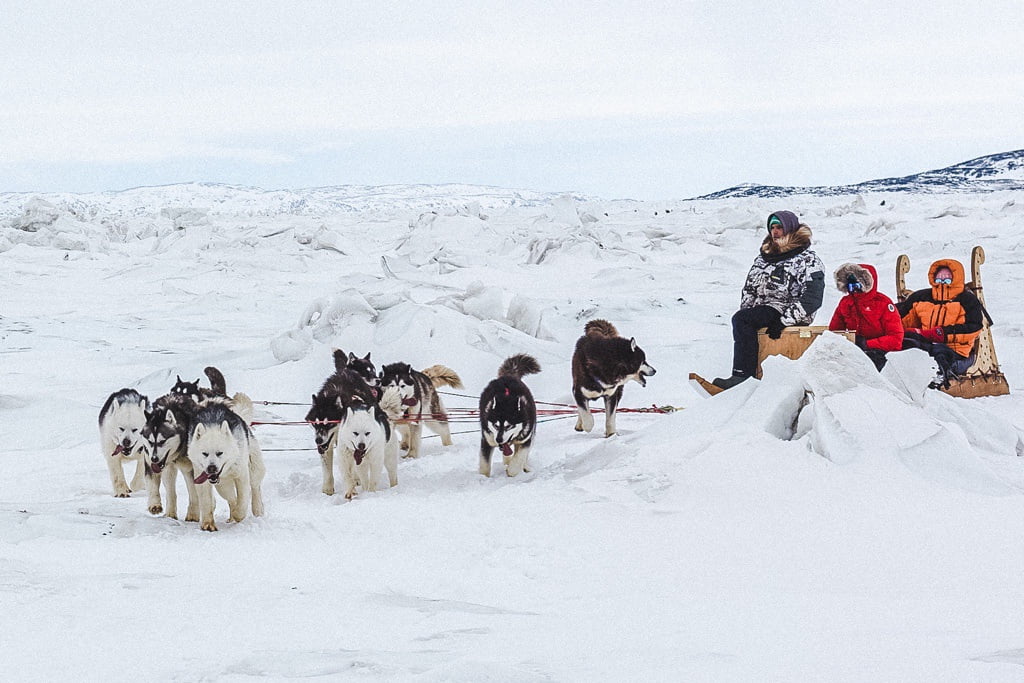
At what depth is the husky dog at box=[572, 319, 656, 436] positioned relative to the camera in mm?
6046

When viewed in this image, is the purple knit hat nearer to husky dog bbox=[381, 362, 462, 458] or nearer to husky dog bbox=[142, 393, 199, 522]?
husky dog bbox=[381, 362, 462, 458]

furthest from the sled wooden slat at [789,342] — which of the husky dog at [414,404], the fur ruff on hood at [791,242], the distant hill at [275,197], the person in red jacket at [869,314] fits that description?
the distant hill at [275,197]

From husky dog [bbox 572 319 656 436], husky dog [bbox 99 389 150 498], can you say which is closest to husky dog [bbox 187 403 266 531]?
husky dog [bbox 99 389 150 498]

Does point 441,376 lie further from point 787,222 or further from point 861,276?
point 861,276

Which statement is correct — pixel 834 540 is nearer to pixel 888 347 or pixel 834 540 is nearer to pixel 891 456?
pixel 891 456

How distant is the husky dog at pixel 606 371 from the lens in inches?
238

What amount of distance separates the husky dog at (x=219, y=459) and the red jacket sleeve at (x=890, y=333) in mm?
4072

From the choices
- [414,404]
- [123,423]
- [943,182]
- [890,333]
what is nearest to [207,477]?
[123,423]

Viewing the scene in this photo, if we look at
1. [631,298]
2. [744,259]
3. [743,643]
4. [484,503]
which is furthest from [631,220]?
[743,643]

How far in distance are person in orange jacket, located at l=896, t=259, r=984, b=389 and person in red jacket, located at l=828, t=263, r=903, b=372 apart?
86cm

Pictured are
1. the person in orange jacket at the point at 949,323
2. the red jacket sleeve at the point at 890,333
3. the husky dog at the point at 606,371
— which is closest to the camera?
the red jacket sleeve at the point at 890,333

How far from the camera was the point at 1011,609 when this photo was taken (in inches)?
102

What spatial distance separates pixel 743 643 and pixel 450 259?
14.7 meters

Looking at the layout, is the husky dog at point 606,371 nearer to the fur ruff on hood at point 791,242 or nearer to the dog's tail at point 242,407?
the fur ruff on hood at point 791,242
